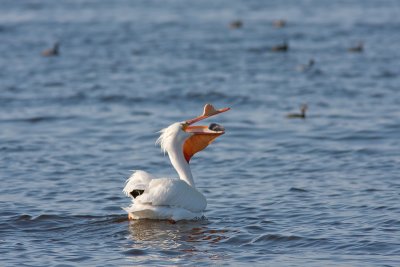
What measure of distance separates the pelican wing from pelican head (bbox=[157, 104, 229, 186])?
0.41m

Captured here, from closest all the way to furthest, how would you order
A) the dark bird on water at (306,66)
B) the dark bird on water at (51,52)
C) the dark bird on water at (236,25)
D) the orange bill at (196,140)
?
the orange bill at (196,140) < the dark bird on water at (306,66) < the dark bird on water at (51,52) < the dark bird on water at (236,25)

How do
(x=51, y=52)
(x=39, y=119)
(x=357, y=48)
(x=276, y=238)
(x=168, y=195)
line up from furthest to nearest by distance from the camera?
(x=51, y=52) → (x=357, y=48) → (x=39, y=119) → (x=168, y=195) → (x=276, y=238)

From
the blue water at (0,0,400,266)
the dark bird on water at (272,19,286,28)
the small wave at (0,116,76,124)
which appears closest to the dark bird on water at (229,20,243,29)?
the blue water at (0,0,400,266)

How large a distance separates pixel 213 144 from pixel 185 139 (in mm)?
4113

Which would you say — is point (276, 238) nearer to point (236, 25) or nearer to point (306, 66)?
point (306, 66)

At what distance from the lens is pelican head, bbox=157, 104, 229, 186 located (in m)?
9.89

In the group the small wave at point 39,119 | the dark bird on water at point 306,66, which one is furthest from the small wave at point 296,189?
the dark bird on water at point 306,66

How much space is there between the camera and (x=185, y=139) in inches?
393

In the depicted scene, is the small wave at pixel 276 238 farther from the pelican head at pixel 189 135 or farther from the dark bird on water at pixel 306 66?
the dark bird on water at pixel 306 66

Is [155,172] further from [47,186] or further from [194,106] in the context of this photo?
[194,106]

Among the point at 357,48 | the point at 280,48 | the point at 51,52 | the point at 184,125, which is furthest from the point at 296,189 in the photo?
the point at 51,52

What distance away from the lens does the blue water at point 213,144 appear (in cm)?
884

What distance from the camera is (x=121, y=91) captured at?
728 inches

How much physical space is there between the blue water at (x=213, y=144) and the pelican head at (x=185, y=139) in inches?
24.9
